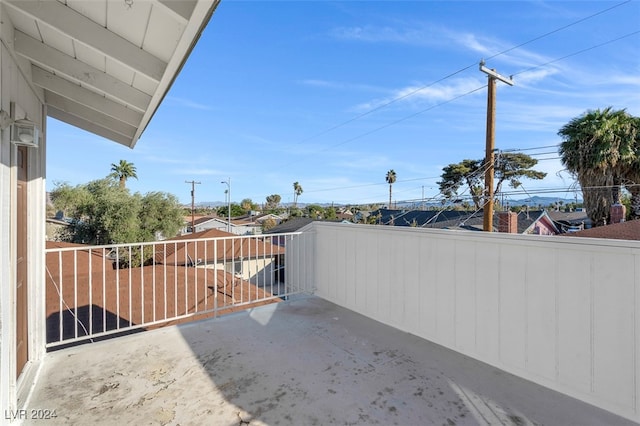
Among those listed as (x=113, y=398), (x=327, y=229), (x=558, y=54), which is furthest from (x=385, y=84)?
(x=113, y=398)

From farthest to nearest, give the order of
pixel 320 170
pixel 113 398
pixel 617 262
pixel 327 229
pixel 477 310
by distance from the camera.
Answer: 1. pixel 320 170
2. pixel 327 229
3. pixel 477 310
4. pixel 113 398
5. pixel 617 262

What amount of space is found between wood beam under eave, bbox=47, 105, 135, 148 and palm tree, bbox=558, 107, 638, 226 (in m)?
12.1

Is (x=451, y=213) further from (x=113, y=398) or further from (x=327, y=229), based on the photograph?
(x=113, y=398)

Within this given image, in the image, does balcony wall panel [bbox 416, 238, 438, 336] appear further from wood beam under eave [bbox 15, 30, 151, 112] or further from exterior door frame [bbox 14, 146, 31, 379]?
exterior door frame [bbox 14, 146, 31, 379]

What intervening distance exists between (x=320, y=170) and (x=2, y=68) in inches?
1601

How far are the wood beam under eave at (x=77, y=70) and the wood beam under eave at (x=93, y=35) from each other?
40 cm

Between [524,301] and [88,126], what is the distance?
4395 millimetres

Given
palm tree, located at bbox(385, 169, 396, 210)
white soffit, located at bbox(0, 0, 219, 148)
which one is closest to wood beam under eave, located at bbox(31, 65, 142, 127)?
white soffit, located at bbox(0, 0, 219, 148)

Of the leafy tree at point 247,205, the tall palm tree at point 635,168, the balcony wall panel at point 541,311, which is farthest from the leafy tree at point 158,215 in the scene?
the leafy tree at point 247,205

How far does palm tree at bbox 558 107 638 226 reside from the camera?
954 cm

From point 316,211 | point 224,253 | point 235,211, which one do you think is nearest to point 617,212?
point 224,253

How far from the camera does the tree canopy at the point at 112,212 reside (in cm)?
1675

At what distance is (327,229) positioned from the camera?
3.81 m

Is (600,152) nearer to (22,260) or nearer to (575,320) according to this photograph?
(575,320)
